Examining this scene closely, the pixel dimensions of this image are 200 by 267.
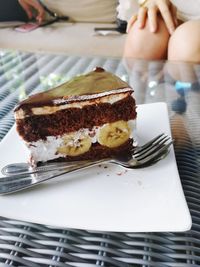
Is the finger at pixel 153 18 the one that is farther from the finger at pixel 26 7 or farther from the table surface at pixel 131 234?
the finger at pixel 26 7

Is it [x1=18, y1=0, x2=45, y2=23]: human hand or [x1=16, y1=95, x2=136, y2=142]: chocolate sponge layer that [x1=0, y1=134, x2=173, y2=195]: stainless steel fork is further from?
[x1=18, y1=0, x2=45, y2=23]: human hand

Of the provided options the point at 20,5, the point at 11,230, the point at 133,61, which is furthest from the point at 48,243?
Result: the point at 20,5

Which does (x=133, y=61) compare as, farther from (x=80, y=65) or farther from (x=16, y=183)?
(x=16, y=183)

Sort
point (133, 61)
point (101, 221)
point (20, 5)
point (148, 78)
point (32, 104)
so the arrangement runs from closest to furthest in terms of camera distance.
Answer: point (101, 221) < point (32, 104) < point (148, 78) < point (133, 61) < point (20, 5)

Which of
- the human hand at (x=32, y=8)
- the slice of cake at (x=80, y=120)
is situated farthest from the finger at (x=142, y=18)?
the human hand at (x=32, y=8)

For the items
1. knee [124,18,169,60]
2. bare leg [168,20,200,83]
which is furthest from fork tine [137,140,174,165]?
knee [124,18,169,60]

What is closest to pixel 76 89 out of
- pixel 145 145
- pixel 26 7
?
pixel 145 145

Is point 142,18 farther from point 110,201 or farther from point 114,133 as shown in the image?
point 110,201
